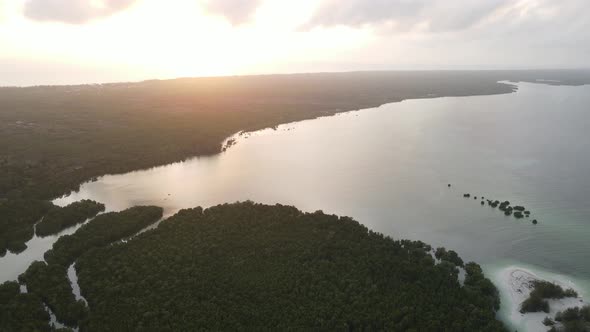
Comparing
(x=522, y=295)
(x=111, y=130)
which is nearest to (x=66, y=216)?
(x=522, y=295)

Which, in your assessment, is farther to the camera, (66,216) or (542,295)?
(66,216)

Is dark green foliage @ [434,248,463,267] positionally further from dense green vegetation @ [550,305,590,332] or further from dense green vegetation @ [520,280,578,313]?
dense green vegetation @ [550,305,590,332]

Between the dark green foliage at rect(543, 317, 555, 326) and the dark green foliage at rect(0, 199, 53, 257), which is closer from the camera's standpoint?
the dark green foliage at rect(543, 317, 555, 326)

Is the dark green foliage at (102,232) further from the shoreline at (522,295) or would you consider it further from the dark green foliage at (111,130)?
the shoreline at (522,295)

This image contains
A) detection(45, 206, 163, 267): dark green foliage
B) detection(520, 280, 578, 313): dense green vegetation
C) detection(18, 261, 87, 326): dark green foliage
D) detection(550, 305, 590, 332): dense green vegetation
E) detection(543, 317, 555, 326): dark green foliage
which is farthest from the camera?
detection(45, 206, 163, 267): dark green foliage

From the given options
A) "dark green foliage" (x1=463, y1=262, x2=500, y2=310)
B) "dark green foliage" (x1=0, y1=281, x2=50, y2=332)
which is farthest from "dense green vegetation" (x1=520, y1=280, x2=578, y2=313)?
"dark green foliage" (x1=0, y1=281, x2=50, y2=332)

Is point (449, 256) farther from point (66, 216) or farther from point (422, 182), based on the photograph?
point (66, 216)
